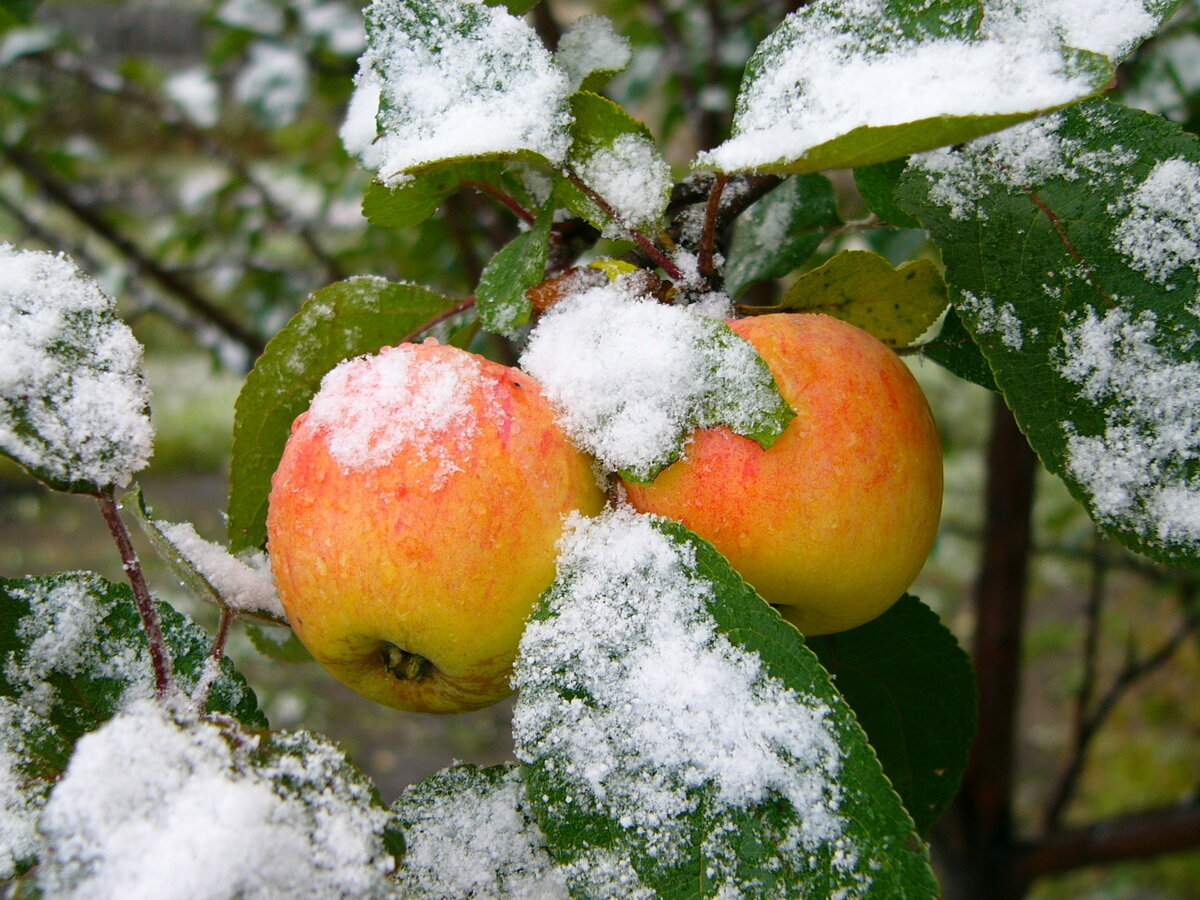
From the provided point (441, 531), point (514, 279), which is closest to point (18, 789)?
point (441, 531)

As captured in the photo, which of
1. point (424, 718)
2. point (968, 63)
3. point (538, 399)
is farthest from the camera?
point (424, 718)

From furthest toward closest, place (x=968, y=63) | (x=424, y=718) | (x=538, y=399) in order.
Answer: (x=424, y=718) < (x=538, y=399) < (x=968, y=63)

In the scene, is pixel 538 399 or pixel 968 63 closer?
pixel 968 63

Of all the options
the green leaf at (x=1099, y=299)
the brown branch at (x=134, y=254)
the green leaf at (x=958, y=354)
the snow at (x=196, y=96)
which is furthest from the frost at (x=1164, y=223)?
the snow at (x=196, y=96)

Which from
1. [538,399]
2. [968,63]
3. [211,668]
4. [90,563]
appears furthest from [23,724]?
[90,563]

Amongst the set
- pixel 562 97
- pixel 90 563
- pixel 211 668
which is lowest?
pixel 90 563

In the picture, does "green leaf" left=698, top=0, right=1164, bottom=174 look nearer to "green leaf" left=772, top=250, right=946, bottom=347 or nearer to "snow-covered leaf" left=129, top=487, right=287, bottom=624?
"green leaf" left=772, top=250, right=946, bottom=347

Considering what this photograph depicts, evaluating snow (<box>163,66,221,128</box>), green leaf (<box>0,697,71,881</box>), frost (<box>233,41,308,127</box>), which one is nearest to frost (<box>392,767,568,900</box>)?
green leaf (<box>0,697,71,881</box>)

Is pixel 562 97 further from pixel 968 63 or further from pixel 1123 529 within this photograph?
pixel 1123 529
